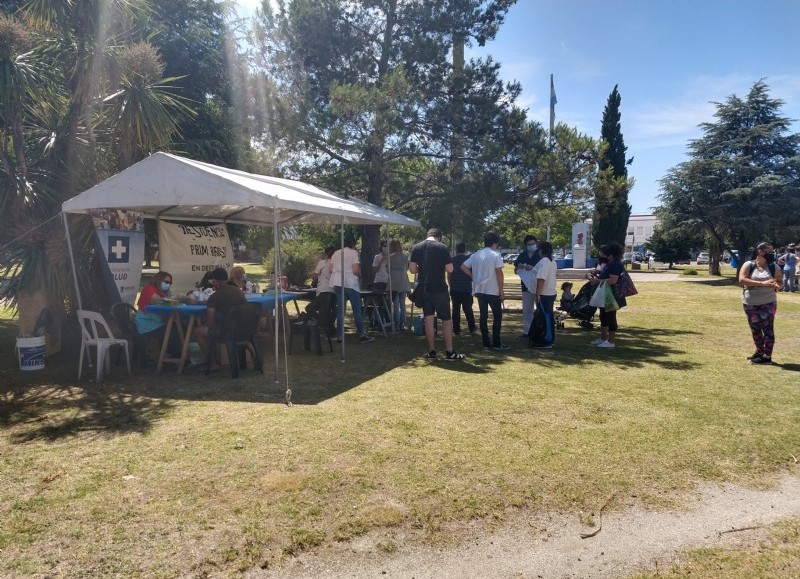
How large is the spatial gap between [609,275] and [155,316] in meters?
6.27

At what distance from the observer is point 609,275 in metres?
8.59

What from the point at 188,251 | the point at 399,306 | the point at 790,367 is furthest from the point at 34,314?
Result: the point at 790,367

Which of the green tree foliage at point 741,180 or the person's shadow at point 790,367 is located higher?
the green tree foliage at point 741,180

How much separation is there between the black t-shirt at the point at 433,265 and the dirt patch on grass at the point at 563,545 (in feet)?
→ 14.4

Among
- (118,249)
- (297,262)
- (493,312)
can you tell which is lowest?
(493,312)

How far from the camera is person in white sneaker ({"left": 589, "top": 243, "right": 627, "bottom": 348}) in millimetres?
8570

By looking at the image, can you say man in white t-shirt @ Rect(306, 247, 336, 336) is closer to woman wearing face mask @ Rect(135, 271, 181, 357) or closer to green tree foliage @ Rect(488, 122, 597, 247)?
woman wearing face mask @ Rect(135, 271, 181, 357)

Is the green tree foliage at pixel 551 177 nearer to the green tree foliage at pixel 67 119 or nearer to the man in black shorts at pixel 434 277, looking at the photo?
the man in black shorts at pixel 434 277

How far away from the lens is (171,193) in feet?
21.3

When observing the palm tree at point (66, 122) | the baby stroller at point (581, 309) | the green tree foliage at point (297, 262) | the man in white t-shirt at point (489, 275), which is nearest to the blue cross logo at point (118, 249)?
the palm tree at point (66, 122)

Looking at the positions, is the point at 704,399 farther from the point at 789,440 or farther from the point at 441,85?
the point at 441,85

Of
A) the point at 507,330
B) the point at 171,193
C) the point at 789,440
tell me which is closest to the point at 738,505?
the point at 789,440

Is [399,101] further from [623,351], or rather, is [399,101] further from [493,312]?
[623,351]

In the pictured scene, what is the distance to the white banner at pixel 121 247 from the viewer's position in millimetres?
7980
